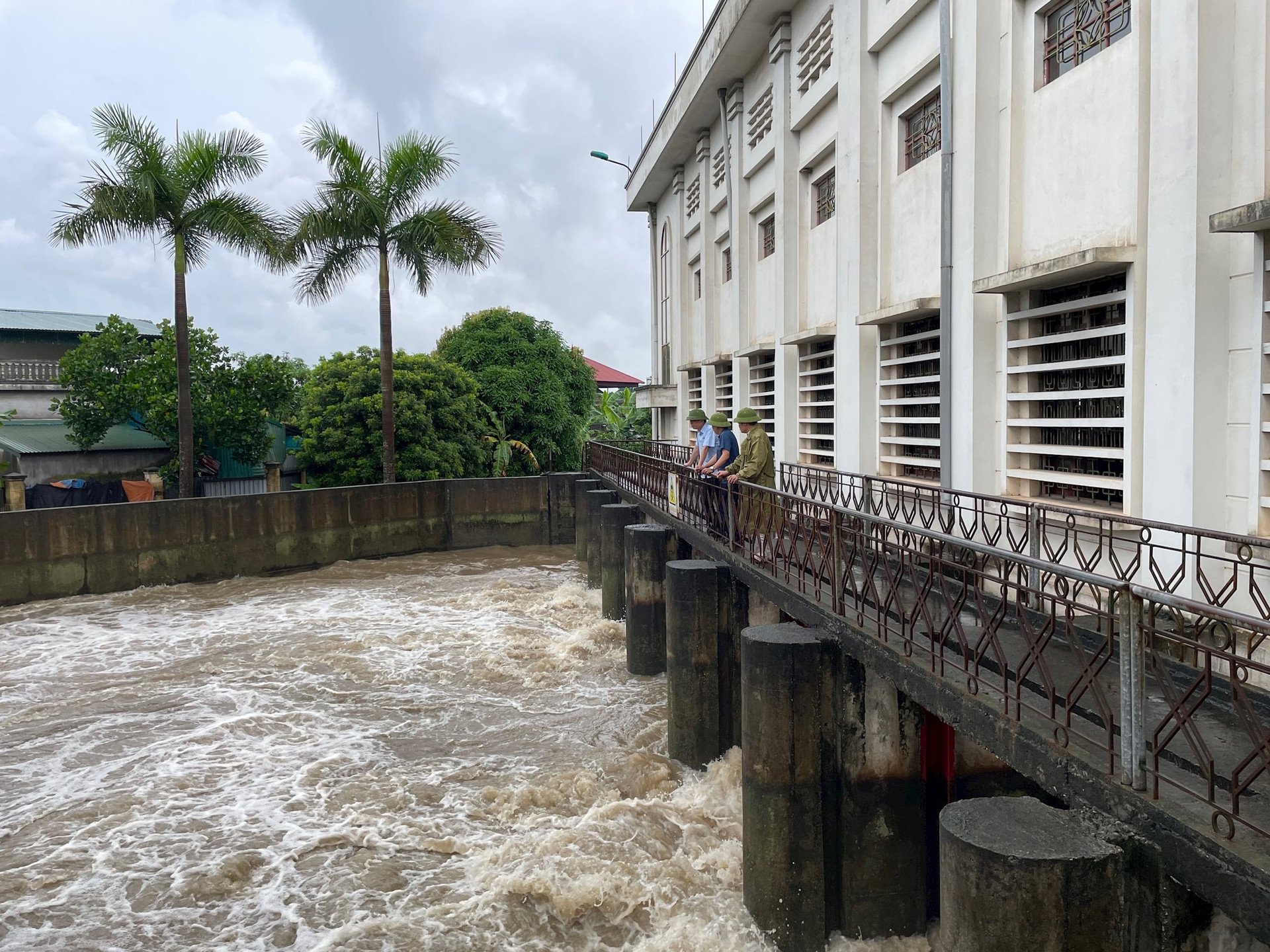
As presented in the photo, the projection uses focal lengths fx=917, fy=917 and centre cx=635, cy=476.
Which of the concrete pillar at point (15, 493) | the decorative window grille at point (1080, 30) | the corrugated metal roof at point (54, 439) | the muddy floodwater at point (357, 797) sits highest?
the decorative window grille at point (1080, 30)

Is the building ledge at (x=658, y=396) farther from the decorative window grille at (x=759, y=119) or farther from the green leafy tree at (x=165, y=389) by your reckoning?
the green leafy tree at (x=165, y=389)

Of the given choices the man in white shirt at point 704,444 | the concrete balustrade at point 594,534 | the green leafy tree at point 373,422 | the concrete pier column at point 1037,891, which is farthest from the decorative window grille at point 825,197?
the green leafy tree at point 373,422

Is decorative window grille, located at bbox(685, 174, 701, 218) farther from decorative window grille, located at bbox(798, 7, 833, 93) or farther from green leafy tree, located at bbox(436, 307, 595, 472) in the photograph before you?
green leafy tree, located at bbox(436, 307, 595, 472)

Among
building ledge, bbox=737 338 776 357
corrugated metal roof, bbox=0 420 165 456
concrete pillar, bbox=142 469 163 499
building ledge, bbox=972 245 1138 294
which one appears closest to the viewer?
building ledge, bbox=972 245 1138 294

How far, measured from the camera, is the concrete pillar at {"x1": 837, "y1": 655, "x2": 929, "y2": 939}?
5762 millimetres

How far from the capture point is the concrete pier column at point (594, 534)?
1781 cm

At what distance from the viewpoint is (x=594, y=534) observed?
18188mm

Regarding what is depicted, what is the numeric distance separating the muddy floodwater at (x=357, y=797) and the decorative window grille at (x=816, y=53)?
344 inches

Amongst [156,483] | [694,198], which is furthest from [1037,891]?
[156,483]

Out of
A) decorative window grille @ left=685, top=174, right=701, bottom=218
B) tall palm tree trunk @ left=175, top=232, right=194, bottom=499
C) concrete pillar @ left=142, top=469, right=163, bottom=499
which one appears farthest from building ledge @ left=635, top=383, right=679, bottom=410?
concrete pillar @ left=142, top=469, right=163, bottom=499

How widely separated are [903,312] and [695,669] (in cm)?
474

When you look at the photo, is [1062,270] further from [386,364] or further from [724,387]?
[386,364]

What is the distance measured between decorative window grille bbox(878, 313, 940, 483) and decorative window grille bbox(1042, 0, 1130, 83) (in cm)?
286

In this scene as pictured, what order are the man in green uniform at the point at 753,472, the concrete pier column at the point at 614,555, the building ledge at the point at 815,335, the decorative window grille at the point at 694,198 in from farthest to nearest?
1. the decorative window grille at the point at 694,198
2. the concrete pier column at the point at 614,555
3. the building ledge at the point at 815,335
4. the man in green uniform at the point at 753,472
